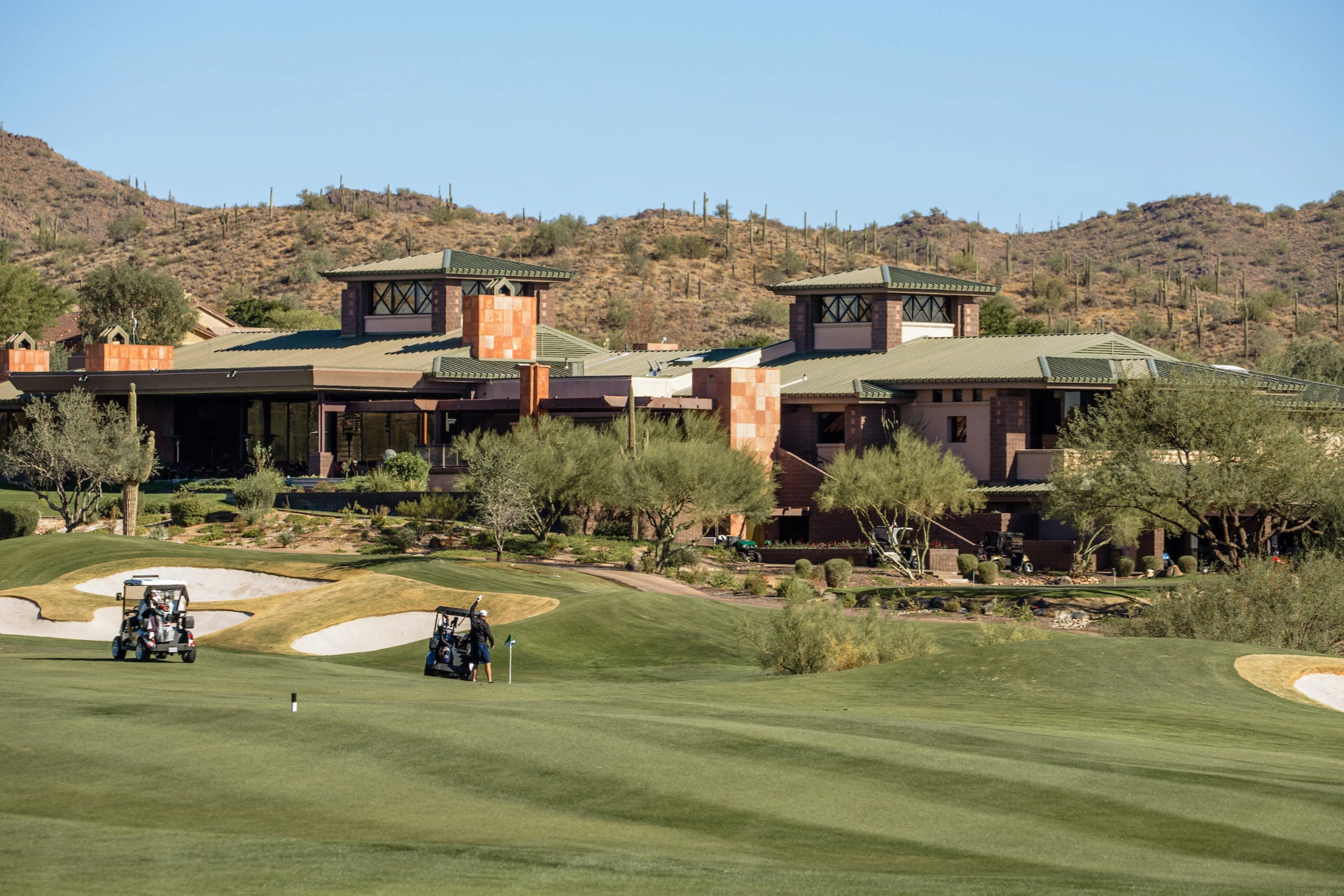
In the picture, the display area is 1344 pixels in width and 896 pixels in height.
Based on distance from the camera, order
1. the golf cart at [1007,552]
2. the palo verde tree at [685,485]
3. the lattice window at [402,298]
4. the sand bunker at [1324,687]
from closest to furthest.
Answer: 1. the sand bunker at [1324,687]
2. the palo verde tree at [685,485]
3. the golf cart at [1007,552]
4. the lattice window at [402,298]

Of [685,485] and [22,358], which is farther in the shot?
[22,358]

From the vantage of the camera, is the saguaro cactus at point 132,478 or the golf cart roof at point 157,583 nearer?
the golf cart roof at point 157,583

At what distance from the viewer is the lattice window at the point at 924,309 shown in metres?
68.7

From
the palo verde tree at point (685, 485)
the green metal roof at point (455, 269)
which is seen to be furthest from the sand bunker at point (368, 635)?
the green metal roof at point (455, 269)

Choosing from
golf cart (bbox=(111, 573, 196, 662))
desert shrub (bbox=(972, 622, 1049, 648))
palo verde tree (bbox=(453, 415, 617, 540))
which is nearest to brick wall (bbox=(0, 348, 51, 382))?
palo verde tree (bbox=(453, 415, 617, 540))

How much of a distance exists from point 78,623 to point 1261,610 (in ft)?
94.1

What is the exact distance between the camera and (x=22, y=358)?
73.4 meters

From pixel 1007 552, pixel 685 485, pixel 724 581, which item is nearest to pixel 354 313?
pixel 685 485

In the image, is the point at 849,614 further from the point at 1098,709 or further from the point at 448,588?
the point at 1098,709

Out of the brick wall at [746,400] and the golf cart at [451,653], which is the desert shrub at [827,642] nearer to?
the golf cart at [451,653]

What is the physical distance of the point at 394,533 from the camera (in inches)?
2009

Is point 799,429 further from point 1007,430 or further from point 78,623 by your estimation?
point 78,623

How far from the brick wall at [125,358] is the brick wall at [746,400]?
2660 cm

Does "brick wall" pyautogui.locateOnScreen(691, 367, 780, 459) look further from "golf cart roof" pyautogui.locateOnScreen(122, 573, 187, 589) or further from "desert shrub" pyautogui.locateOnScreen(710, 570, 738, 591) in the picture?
"golf cart roof" pyautogui.locateOnScreen(122, 573, 187, 589)
